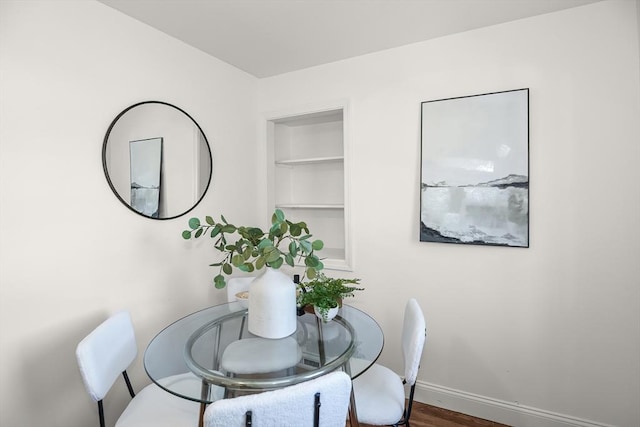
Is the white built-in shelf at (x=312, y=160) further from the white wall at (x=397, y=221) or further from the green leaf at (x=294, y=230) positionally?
the green leaf at (x=294, y=230)

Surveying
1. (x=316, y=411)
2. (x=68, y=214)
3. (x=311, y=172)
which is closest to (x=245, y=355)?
(x=316, y=411)

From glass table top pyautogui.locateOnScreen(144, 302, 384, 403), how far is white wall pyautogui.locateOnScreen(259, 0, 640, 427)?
799 mm

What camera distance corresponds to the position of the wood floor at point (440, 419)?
2.21m

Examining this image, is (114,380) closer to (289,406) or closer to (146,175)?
(289,406)

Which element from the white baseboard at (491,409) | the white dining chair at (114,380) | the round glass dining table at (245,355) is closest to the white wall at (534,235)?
the white baseboard at (491,409)

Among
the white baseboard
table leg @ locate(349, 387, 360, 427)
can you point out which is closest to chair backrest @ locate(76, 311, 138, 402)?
table leg @ locate(349, 387, 360, 427)

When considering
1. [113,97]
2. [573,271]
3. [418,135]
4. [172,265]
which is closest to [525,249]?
[573,271]

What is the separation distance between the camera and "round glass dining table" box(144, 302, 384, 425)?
1281 mm

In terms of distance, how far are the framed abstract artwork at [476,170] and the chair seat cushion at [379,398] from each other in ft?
3.19

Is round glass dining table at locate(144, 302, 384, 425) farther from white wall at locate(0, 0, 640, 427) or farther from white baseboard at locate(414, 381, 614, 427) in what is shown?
white baseboard at locate(414, 381, 614, 427)

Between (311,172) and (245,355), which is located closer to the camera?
(245,355)

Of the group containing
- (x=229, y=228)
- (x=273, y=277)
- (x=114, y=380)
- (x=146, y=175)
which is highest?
(x=146, y=175)

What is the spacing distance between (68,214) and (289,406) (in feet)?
4.81

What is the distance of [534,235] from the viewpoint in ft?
6.84
